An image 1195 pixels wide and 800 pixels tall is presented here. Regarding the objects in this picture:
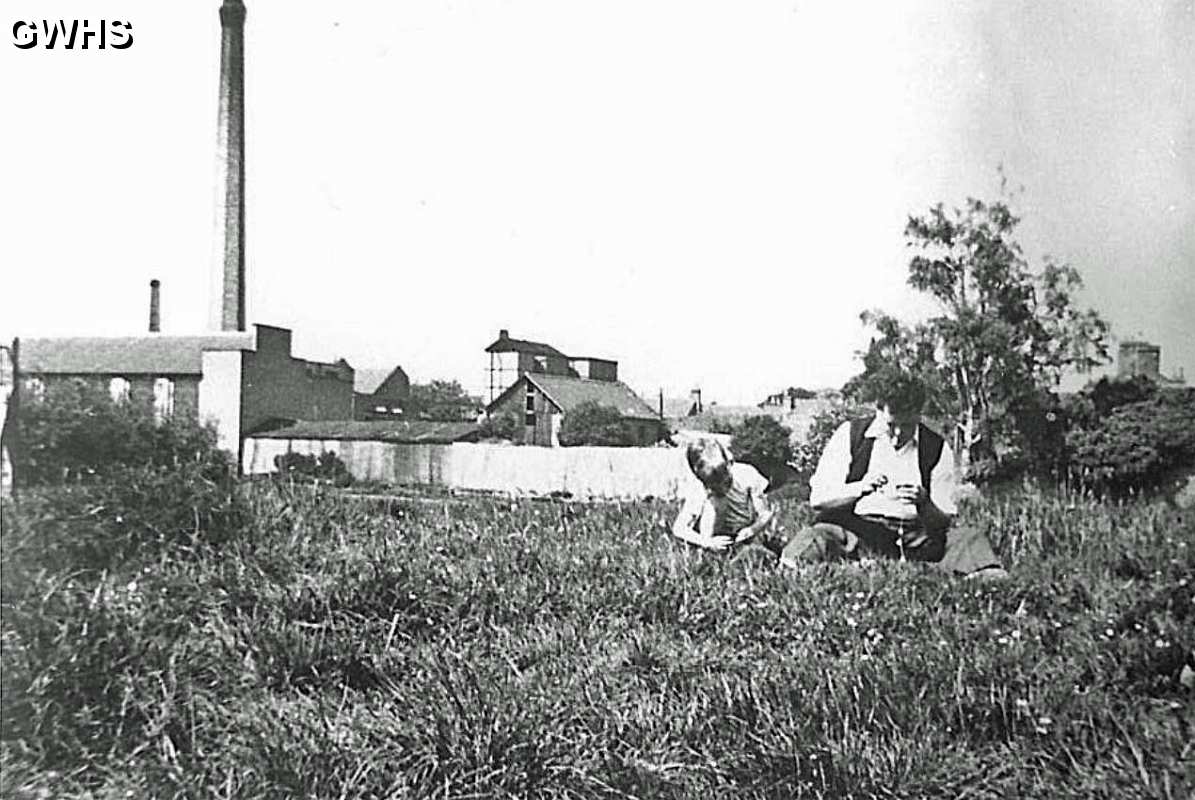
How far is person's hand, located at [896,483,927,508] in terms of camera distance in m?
1.48

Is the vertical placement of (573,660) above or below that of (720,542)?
below

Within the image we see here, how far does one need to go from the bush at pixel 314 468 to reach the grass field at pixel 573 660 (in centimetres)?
3

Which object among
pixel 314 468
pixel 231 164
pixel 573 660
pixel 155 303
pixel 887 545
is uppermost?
pixel 231 164

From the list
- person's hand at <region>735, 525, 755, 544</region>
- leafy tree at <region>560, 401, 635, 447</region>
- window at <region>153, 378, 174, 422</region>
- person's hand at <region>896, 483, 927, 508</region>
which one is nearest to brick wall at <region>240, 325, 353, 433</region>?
window at <region>153, 378, 174, 422</region>

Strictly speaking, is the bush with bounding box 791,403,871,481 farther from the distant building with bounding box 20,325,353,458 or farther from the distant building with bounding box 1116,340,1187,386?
the distant building with bounding box 20,325,353,458

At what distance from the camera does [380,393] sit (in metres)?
1.46

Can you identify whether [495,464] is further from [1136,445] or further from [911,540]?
[1136,445]

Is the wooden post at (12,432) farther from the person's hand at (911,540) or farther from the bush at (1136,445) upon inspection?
the bush at (1136,445)

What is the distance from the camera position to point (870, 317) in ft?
4.77

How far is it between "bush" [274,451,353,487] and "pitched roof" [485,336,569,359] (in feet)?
0.92

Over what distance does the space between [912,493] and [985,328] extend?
0.27 metres

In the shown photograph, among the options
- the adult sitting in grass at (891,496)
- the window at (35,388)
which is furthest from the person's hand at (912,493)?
the window at (35,388)

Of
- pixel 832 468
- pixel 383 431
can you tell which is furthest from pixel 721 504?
pixel 383 431

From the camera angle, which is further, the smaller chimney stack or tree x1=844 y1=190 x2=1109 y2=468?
the smaller chimney stack
